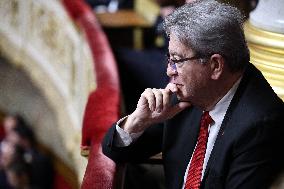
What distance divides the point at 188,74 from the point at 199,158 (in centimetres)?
33

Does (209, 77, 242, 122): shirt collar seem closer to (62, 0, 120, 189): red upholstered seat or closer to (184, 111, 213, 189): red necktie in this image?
(184, 111, 213, 189): red necktie

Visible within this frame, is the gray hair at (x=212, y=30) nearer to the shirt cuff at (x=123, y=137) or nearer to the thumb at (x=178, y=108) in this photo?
the thumb at (x=178, y=108)

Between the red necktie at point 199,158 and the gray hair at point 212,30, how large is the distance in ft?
0.87

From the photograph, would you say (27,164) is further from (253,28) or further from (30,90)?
(253,28)

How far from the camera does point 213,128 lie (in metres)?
1.80

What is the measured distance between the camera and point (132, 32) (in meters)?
5.79

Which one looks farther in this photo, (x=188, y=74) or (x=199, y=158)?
(x=199, y=158)

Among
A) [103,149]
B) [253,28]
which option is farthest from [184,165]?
[253,28]

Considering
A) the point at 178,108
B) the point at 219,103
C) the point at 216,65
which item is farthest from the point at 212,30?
the point at 178,108

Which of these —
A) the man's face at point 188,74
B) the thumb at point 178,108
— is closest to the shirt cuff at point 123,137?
the thumb at point 178,108

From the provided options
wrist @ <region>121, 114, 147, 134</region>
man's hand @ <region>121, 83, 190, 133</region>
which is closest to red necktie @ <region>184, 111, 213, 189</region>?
man's hand @ <region>121, 83, 190, 133</region>

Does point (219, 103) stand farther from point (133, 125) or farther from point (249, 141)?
point (133, 125)

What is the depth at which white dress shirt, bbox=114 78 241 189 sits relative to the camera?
5.63ft

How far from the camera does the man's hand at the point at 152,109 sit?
1.80 metres
